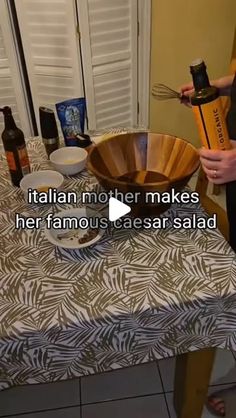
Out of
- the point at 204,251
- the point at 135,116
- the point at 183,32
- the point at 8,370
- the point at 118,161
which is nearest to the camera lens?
the point at 8,370

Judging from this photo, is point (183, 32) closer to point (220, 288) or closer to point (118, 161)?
point (118, 161)

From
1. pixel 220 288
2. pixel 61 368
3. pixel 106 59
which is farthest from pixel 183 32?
pixel 61 368

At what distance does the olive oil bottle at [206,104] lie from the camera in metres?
0.71

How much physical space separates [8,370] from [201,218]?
54cm

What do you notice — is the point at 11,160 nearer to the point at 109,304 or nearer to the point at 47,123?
the point at 47,123

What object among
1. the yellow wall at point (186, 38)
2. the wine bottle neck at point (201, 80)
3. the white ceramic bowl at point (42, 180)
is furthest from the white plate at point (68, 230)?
the yellow wall at point (186, 38)

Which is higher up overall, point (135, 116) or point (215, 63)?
point (215, 63)

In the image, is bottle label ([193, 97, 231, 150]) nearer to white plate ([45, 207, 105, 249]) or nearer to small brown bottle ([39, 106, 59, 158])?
white plate ([45, 207, 105, 249])

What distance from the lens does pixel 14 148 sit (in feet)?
3.16

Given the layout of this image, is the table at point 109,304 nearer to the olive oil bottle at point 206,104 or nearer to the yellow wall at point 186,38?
the olive oil bottle at point 206,104

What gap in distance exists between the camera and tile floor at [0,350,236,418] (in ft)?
3.86

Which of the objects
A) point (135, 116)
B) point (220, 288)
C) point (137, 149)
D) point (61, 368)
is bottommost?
point (135, 116)

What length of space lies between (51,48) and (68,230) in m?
1.33

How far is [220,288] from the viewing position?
719 mm
